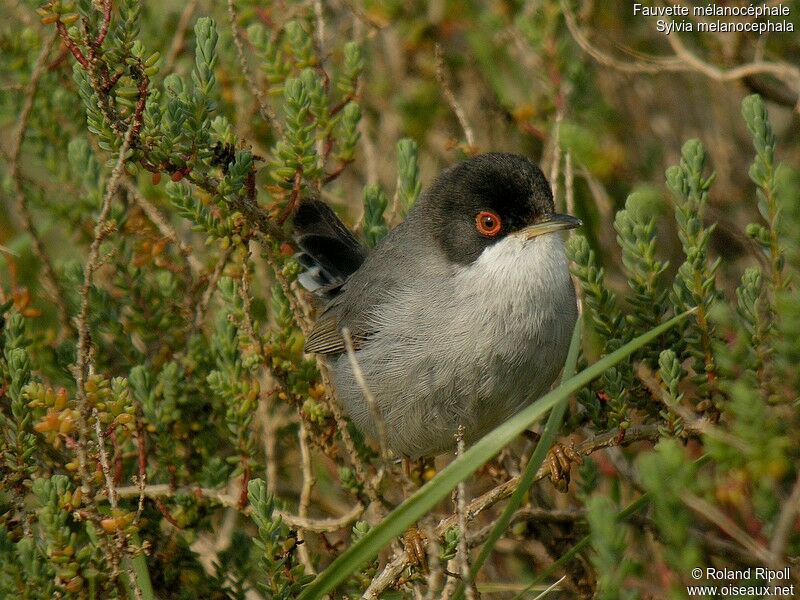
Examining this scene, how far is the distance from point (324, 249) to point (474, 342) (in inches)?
46.2

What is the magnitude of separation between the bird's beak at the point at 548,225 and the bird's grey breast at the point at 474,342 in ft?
0.10

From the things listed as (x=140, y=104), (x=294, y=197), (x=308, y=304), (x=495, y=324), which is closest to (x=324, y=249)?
(x=308, y=304)

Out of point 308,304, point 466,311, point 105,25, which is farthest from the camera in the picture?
point 308,304

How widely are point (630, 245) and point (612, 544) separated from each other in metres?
1.35

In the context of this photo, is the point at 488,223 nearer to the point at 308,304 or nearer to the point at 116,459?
the point at 308,304

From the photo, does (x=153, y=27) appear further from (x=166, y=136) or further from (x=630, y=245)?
(x=630, y=245)

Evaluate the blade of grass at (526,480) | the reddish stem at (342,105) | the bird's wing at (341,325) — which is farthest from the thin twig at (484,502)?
the reddish stem at (342,105)

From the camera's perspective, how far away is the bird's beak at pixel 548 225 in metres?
3.37

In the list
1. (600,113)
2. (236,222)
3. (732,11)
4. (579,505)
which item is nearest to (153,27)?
(236,222)

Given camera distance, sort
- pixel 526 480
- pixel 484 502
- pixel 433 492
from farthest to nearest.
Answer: pixel 484 502 → pixel 526 480 → pixel 433 492

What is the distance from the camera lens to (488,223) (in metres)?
3.59

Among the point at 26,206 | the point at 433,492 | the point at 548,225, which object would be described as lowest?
the point at 433,492

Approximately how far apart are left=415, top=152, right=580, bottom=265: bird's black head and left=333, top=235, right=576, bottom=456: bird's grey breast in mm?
58

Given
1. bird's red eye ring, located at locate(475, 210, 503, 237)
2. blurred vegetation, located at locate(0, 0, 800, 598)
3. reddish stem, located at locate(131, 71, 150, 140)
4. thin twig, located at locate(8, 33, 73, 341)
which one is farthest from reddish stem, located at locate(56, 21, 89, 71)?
bird's red eye ring, located at locate(475, 210, 503, 237)
